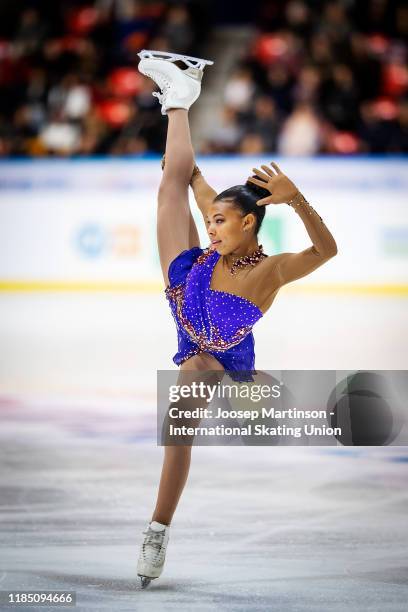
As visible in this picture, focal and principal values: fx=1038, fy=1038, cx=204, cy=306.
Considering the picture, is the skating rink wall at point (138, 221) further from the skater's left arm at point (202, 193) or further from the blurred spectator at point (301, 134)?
the skater's left arm at point (202, 193)

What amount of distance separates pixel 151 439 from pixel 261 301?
1.90m

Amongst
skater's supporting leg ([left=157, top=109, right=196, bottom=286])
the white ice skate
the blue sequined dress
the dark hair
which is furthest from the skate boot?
the white ice skate

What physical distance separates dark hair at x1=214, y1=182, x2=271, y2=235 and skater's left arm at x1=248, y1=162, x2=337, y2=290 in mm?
105

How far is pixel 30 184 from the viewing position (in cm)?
1008

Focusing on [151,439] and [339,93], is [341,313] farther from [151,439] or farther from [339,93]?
[151,439]

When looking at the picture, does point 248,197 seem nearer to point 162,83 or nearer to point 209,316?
point 209,316

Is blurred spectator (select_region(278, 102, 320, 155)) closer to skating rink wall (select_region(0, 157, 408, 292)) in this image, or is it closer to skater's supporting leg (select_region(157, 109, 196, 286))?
skating rink wall (select_region(0, 157, 408, 292))

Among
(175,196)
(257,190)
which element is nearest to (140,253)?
(175,196)

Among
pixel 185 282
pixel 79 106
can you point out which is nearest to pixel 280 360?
pixel 185 282

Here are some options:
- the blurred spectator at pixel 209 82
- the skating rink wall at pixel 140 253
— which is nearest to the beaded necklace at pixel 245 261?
the skating rink wall at pixel 140 253

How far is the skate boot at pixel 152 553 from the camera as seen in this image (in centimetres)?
317

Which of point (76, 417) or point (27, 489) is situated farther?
point (76, 417)

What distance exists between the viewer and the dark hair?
332 centimetres

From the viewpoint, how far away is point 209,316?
3301 mm
